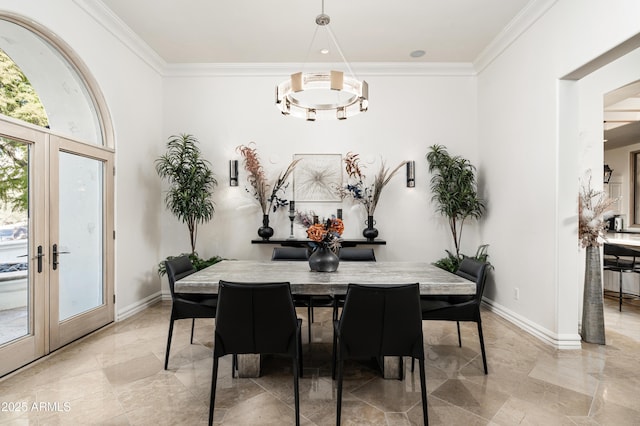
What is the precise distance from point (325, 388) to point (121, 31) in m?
4.38

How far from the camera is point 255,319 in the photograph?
1848 mm

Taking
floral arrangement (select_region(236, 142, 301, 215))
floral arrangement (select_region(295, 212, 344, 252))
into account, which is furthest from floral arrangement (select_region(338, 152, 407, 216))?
floral arrangement (select_region(295, 212, 344, 252))

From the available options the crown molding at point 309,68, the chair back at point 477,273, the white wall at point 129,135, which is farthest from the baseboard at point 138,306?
the chair back at point 477,273

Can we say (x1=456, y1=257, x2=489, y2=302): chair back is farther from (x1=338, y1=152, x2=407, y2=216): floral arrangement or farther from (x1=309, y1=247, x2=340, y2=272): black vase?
(x1=338, y1=152, x2=407, y2=216): floral arrangement

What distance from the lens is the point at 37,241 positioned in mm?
2717

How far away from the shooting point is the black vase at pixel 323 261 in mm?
2564

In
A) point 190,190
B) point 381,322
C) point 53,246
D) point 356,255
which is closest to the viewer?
point 381,322

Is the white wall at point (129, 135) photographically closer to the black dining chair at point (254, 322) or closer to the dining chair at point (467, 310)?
the black dining chair at point (254, 322)

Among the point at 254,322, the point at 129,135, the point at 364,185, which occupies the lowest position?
the point at 254,322

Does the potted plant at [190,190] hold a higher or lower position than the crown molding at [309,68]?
lower

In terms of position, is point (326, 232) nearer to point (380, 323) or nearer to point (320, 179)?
point (380, 323)

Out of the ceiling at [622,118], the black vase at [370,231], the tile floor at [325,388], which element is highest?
the ceiling at [622,118]

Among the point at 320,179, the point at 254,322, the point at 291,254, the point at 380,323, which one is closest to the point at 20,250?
the point at 254,322

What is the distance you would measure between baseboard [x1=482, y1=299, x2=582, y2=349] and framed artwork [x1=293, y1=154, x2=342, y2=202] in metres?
2.54
